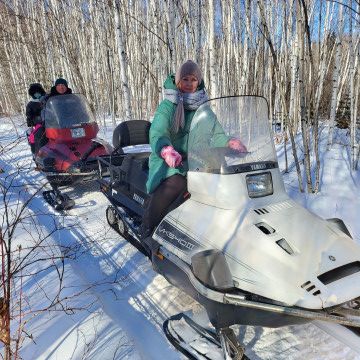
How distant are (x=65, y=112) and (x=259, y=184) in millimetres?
3968

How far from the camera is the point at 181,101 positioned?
2.73 m

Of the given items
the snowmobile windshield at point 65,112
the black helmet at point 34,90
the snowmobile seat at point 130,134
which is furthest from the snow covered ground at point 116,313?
the black helmet at point 34,90

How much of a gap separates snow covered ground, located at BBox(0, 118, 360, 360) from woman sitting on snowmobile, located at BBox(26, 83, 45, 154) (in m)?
2.33

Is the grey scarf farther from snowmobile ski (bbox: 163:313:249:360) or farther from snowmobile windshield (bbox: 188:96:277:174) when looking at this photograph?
snowmobile ski (bbox: 163:313:249:360)

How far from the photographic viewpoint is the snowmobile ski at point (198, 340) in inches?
72.1

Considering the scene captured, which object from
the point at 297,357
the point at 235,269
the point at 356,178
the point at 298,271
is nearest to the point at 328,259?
the point at 298,271

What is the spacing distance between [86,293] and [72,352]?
0.65 metres

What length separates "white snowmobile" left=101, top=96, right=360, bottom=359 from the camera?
167 centimetres

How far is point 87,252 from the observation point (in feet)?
10.8

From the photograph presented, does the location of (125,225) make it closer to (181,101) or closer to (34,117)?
(181,101)

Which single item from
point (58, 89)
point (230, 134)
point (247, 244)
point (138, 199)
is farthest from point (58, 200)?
point (247, 244)

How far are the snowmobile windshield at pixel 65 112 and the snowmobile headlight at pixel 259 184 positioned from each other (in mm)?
3740

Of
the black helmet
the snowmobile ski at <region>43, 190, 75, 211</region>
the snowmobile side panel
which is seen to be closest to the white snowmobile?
the snowmobile side panel

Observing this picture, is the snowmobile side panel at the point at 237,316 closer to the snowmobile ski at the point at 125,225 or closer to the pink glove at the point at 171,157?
the pink glove at the point at 171,157
